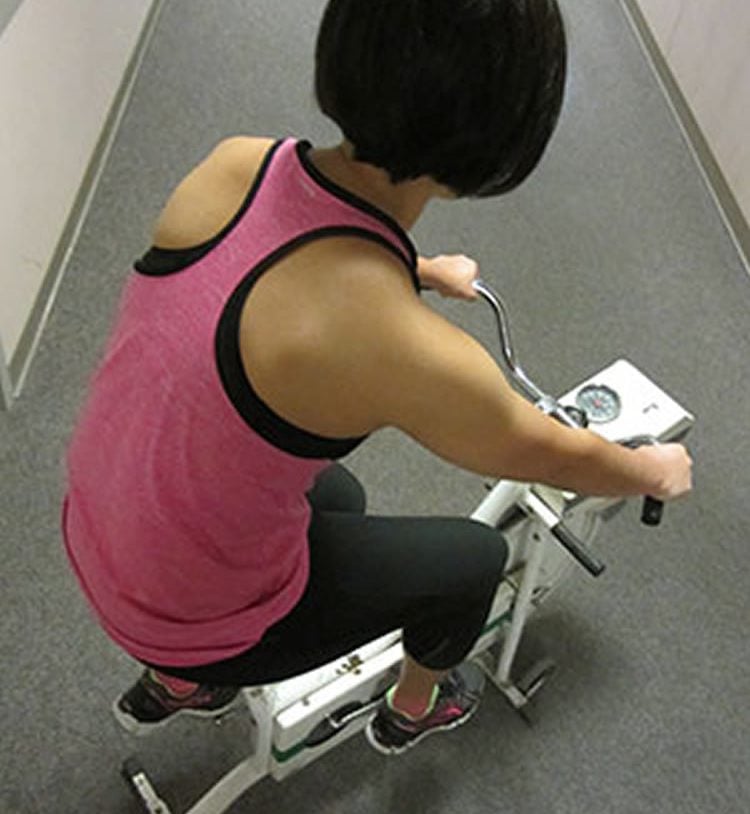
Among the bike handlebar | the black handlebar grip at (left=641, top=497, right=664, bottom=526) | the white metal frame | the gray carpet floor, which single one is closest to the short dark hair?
the bike handlebar

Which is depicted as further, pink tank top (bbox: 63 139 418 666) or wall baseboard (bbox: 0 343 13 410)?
wall baseboard (bbox: 0 343 13 410)

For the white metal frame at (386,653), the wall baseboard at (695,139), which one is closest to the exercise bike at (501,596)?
the white metal frame at (386,653)

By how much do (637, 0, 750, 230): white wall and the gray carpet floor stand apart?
117 millimetres

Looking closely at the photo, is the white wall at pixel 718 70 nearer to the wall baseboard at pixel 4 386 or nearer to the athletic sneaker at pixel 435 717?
the athletic sneaker at pixel 435 717

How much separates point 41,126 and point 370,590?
1599mm

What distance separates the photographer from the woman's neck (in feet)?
3.22

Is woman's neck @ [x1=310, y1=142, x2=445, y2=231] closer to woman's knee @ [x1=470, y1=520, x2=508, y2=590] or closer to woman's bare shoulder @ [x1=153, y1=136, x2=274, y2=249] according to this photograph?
woman's bare shoulder @ [x1=153, y1=136, x2=274, y2=249]

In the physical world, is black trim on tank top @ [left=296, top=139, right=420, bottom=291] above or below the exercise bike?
above

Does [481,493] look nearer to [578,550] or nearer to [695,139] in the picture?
[578,550]

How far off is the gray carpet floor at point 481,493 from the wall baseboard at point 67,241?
25mm

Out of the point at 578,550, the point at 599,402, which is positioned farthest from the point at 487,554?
the point at 599,402

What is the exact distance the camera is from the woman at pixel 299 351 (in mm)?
896

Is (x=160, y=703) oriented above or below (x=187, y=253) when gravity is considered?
below

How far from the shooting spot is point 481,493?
220 cm
